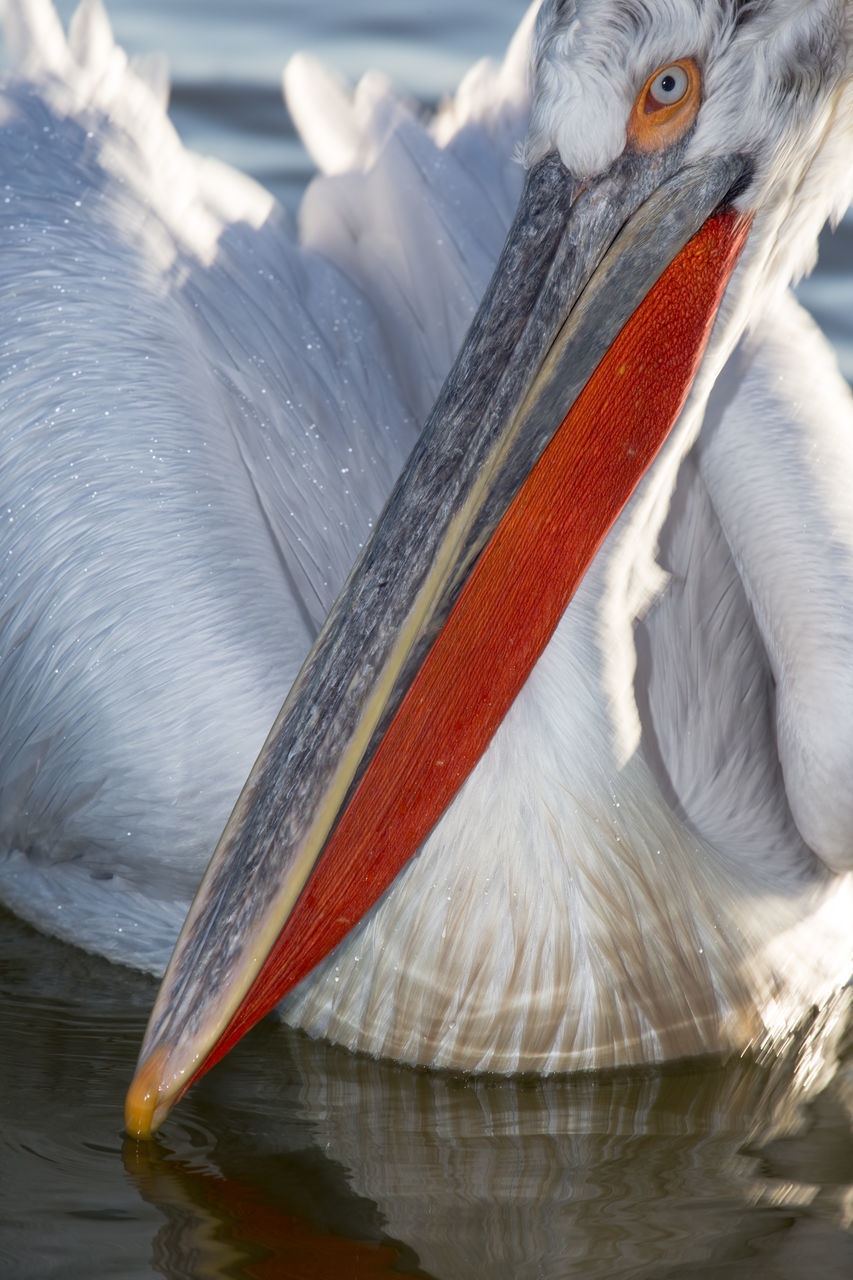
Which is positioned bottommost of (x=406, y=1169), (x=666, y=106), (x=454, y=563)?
(x=406, y=1169)

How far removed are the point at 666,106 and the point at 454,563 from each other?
1.98ft

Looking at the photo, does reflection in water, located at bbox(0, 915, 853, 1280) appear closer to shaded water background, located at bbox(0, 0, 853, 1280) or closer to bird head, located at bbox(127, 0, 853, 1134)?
shaded water background, located at bbox(0, 0, 853, 1280)

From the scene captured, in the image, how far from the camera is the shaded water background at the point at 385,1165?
2217mm

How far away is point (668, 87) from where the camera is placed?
2.30 meters

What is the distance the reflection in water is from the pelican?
77 mm

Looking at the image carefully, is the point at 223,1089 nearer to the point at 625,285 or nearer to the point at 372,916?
the point at 372,916

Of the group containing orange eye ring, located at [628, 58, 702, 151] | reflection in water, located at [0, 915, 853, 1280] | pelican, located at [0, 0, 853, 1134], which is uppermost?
orange eye ring, located at [628, 58, 702, 151]

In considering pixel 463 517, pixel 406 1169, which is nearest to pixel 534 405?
pixel 463 517

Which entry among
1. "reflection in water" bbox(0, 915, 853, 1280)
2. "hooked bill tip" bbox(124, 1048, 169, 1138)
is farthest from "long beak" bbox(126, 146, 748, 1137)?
"reflection in water" bbox(0, 915, 853, 1280)

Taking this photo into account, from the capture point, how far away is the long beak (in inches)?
92.7

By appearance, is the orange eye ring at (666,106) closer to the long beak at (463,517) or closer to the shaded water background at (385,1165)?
the long beak at (463,517)

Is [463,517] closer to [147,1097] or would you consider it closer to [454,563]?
[454,563]

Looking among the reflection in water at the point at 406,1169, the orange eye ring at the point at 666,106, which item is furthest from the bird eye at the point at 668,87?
the reflection in water at the point at 406,1169

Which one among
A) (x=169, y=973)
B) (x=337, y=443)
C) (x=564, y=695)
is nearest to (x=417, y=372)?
(x=337, y=443)
